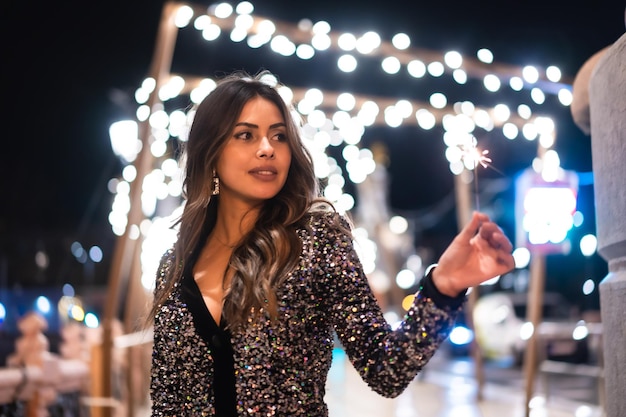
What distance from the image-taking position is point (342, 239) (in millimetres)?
1795

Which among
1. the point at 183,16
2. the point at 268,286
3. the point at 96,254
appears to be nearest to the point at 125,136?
the point at 183,16

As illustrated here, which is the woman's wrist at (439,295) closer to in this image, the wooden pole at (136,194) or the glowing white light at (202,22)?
the glowing white light at (202,22)

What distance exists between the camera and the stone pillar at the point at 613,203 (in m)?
1.65

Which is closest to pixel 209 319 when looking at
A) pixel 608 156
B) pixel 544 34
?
pixel 608 156

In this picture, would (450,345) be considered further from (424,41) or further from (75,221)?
(75,221)

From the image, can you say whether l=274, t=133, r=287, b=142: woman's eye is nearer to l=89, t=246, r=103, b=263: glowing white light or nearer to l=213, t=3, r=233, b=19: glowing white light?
l=213, t=3, r=233, b=19: glowing white light

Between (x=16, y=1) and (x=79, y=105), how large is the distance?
8.22 meters

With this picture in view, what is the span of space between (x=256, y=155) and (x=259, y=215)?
7.6 inches

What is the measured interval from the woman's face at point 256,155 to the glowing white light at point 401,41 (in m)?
4.79

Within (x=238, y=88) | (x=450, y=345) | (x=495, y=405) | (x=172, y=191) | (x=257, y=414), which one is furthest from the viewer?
(x=450, y=345)

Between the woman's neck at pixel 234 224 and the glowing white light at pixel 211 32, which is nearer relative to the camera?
the woman's neck at pixel 234 224

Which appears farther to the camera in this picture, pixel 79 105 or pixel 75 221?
pixel 75 221

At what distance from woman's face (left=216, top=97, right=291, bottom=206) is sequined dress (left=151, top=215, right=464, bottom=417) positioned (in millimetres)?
175

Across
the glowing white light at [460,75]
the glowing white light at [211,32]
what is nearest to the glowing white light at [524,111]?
the glowing white light at [460,75]
